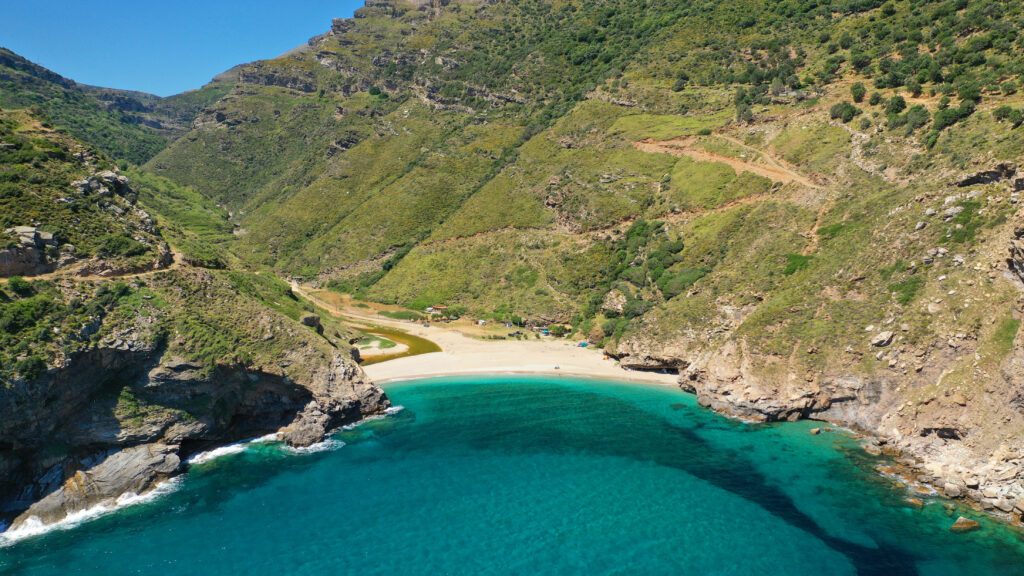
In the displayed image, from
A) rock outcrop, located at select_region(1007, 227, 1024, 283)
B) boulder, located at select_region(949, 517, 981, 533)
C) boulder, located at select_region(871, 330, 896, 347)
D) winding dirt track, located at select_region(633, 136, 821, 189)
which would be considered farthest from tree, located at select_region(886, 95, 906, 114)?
boulder, located at select_region(949, 517, 981, 533)

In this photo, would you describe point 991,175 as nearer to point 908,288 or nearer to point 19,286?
point 908,288

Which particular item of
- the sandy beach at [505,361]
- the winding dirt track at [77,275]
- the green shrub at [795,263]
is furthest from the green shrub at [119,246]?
the green shrub at [795,263]

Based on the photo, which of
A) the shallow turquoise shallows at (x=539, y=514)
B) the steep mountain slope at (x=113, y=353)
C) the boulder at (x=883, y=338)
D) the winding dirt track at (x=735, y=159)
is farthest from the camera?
the winding dirt track at (x=735, y=159)

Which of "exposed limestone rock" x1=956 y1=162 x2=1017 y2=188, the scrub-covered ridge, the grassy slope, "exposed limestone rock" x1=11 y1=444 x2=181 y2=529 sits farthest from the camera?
the grassy slope

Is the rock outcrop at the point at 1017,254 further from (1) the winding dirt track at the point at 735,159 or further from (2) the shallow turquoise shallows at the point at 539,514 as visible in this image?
(1) the winding dirt track at the point at 735,159

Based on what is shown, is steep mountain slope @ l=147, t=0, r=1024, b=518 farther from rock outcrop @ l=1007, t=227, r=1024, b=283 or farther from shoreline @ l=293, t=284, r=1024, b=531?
shoreline @ l=293, t=284, r=1024, b=531

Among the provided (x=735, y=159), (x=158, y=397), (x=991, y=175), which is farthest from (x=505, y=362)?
(x=991, y=175)
